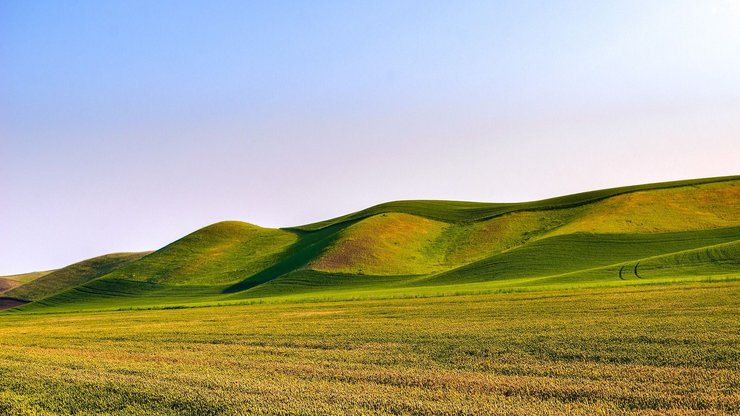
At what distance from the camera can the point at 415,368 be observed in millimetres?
14312

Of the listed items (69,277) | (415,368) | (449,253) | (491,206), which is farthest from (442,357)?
(69,277)

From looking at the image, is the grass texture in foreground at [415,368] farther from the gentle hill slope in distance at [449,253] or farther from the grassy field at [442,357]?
the gentle hill slope in distance at [449,253]

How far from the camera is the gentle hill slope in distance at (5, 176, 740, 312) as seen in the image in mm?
59281

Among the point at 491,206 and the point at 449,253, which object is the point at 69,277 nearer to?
the point at 449,253

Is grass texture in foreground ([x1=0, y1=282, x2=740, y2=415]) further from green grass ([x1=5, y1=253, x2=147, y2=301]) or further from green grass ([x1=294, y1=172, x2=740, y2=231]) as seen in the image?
green grass ([x1=5, y1=253, x2=147, y2=301])

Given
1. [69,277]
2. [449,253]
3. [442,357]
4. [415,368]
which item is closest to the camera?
[415,368]

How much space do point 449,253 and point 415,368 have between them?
2876 inches

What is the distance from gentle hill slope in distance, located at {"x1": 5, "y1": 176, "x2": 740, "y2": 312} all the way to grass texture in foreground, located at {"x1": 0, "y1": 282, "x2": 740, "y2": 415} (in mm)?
24435

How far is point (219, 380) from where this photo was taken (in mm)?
13375

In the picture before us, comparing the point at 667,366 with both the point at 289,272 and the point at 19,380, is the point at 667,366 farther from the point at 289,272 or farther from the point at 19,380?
the point at 289,272

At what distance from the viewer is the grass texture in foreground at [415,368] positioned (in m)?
10.7

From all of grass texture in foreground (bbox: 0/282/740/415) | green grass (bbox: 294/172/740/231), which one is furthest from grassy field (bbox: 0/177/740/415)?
green grass (bbox: 294/172/740/231)

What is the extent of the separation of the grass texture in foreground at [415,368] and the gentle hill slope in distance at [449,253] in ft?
80.2

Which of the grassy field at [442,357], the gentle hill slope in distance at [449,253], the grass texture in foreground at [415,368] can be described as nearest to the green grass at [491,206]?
the gentle hill slope in distance at [449,253]
